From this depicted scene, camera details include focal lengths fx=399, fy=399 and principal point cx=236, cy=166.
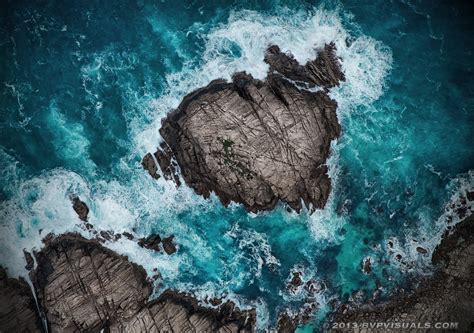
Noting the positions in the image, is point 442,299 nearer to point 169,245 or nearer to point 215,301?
point 215,301

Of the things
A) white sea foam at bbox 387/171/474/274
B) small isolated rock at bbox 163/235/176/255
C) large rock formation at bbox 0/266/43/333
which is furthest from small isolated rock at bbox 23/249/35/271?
white sea foam at bbox 387/171/474/274

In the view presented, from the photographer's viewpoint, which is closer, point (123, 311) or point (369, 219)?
point (123, 311)

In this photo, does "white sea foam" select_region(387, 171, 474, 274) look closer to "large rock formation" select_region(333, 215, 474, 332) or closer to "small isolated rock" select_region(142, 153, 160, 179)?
"large rock formation" select_region(333, 215, 474, 332)

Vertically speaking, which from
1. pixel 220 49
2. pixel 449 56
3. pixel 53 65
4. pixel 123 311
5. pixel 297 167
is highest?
pixel 53 65

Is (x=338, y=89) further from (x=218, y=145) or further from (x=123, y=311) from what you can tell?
(x=123, y=311)

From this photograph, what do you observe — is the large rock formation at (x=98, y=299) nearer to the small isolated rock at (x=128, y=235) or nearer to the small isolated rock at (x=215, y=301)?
the small isolated rock at (x=215, y=301)

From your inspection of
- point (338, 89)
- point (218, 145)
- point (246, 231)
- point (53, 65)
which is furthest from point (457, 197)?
point (53, 65)
